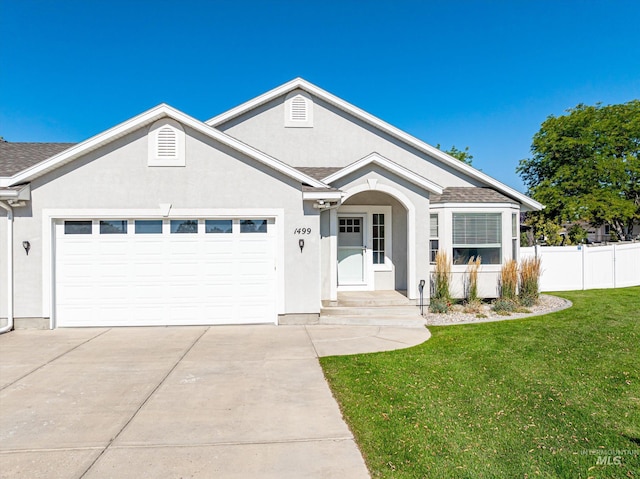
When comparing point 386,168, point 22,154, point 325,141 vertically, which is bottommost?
point 386,168

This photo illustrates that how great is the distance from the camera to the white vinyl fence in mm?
15078

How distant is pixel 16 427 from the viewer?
4.36m

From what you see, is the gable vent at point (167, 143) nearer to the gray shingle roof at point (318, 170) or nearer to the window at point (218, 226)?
the window at point (218, 226)

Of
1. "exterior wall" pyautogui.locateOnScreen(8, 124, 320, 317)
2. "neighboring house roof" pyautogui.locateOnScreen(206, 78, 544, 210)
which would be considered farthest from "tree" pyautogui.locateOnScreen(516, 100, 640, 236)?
"exterior wall" pyautogui.locateOnScreen(8, 124, 320, 317)

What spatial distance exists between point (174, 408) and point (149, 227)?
558 centimetres

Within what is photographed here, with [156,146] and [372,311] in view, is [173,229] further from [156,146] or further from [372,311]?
[372,311]

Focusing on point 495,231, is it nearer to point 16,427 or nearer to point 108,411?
point 108,411

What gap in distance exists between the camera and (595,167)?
27.5 meters

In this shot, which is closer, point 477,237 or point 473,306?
point 473,306

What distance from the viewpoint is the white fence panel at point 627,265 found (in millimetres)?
15867

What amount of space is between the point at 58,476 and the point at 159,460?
0.81 metres

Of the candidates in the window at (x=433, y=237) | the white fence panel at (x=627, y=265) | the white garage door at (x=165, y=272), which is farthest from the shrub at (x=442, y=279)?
the white fence panel at (x=627, y=265)

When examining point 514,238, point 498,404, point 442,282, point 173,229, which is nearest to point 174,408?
point 498,404

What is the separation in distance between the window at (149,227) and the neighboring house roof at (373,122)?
13.7 ft
